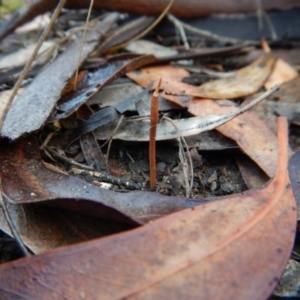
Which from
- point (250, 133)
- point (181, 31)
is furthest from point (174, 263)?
point (181, 31)

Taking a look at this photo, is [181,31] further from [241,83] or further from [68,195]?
[68,195]

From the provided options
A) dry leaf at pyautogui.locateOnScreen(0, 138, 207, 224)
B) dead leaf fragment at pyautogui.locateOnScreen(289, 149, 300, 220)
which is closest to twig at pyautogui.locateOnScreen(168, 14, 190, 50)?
dead leaf fragment at pyautogui.locateOnScreen(289, 149, 300, 220)

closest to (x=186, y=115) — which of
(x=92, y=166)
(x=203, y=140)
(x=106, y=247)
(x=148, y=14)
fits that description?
(x=203, y=140)

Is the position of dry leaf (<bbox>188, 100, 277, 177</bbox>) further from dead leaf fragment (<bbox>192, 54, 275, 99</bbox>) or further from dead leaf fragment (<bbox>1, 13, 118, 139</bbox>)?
dead leaf fragment (<bbox>1, 13, 118, 139</bbox>)

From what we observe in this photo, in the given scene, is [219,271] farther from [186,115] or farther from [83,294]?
[186,115]

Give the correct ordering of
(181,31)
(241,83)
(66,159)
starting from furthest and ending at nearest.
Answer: (181,31)
(241,83)
(66,159)

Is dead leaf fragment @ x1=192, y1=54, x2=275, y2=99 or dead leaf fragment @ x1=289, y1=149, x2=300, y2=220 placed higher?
dead leaf fragment @ x1=192, y1=54, x2=275, y2=99

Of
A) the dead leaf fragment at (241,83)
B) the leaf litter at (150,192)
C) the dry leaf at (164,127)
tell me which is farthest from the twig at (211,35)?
the dry leaf at (164,127)
